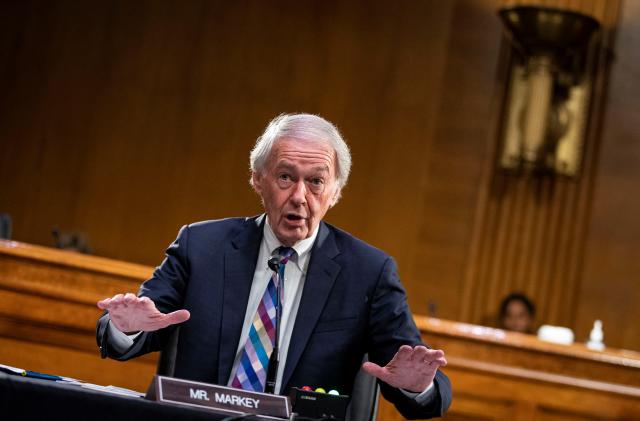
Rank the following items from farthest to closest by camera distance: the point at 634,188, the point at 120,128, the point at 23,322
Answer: the point at 120,128, the point at 634,188, the point at 23,322

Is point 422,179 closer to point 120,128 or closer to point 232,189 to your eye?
point 232,189

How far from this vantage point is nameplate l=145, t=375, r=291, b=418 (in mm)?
2195

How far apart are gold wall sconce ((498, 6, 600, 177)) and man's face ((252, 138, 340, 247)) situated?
170 inches

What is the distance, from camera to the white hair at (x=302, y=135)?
3.13 metres

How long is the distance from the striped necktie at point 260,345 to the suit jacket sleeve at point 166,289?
235 mm

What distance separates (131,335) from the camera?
9.32ft

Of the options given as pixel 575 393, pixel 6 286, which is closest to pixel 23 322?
pixel 6 286

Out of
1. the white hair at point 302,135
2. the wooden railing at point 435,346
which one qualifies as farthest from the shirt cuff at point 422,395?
the wooden railing at point 435,346

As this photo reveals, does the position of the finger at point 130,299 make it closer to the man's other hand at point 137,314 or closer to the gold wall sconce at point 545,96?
the man's other hand at point 137,314

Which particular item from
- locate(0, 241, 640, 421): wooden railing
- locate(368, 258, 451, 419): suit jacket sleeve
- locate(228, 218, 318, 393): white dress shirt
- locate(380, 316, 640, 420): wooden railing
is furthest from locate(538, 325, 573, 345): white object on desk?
locate(228, 218, 318, 393): white dress shirt

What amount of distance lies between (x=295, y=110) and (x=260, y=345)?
501 centimetres

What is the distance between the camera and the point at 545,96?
24.2 ft

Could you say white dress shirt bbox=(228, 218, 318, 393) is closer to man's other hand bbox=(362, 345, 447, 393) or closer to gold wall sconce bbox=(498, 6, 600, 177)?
man's other hand bbox=(362, 345, 447, 393)

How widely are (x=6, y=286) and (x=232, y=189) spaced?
3350 millimetres
